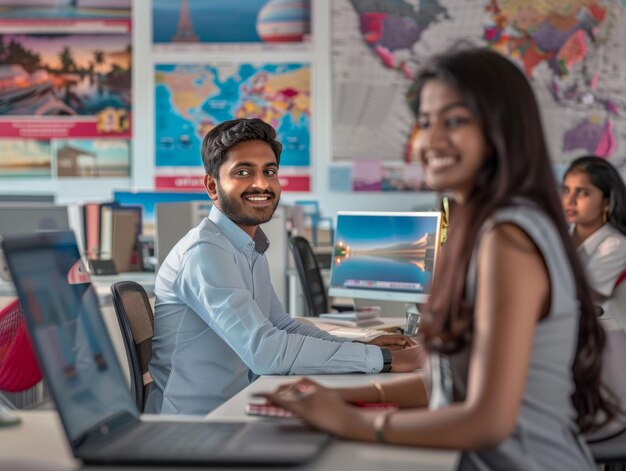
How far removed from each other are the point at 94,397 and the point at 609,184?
10.9 ft

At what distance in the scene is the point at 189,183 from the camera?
24.1ft

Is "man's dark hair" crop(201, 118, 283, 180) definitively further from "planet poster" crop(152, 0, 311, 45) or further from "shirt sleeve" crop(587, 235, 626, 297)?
"planet poster" crop(152, 0, 311, 45)

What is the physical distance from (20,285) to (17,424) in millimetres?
368

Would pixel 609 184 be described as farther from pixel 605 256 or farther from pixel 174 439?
pixel 174 439

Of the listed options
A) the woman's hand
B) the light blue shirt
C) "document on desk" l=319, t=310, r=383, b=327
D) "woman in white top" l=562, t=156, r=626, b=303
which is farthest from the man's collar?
"woman in white top" l=562, t=156, r=626, b=303

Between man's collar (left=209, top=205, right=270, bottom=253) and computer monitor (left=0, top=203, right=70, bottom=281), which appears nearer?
man's collar (left=209, top=205, right=270, bottom=253)

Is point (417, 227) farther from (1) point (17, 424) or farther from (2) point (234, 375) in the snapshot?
(1) point (17, 424)

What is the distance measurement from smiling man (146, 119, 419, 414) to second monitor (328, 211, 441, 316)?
0.91 m

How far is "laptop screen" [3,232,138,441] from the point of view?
4.13ft

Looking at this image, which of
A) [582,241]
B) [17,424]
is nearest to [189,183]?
[582,241]

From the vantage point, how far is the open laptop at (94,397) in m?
1.24

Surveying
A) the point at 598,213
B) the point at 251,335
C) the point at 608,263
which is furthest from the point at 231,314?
the point at 598,213

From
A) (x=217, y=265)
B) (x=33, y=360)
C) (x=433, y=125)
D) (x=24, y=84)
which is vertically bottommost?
(x=33, y=360)

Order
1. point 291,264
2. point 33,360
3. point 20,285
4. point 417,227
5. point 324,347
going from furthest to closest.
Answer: point 291,264
point 417,227
point 33,360
point 324,347
point 20,285
